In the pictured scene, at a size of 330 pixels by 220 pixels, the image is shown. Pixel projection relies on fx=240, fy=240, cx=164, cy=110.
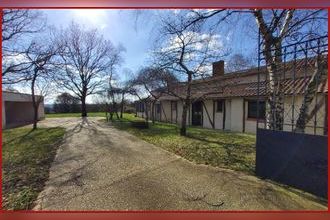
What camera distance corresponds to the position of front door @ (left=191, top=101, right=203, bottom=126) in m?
19.2

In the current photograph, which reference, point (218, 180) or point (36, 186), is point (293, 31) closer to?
point (218, 180)

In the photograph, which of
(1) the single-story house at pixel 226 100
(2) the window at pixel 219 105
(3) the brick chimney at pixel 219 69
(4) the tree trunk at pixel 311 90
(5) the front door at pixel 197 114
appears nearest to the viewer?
(4) the tree trunk at pixel 311 90

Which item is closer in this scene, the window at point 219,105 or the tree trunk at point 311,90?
the tree trunk at point 311,90

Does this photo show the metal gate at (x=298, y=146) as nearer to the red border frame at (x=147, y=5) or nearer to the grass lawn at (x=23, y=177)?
the red border frame at (x=147, y=5)

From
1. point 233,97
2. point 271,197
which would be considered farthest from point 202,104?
point 271,197

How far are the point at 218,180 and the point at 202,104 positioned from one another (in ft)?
46.2

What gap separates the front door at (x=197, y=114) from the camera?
19.2 metres

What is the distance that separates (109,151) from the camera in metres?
8.21

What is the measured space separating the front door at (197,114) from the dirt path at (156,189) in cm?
1282

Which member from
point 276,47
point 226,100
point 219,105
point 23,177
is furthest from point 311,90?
Answer: point 219,105

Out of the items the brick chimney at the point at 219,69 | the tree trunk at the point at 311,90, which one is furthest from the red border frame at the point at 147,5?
the brick chimney at the point at 219,69

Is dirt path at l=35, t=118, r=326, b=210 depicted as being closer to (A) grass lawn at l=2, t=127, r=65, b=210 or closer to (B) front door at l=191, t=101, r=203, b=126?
(A) grass lawn at l=2, t=127, r=65, b=210

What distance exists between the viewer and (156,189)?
4.46 meters

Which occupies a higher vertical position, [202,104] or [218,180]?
[202,104]
